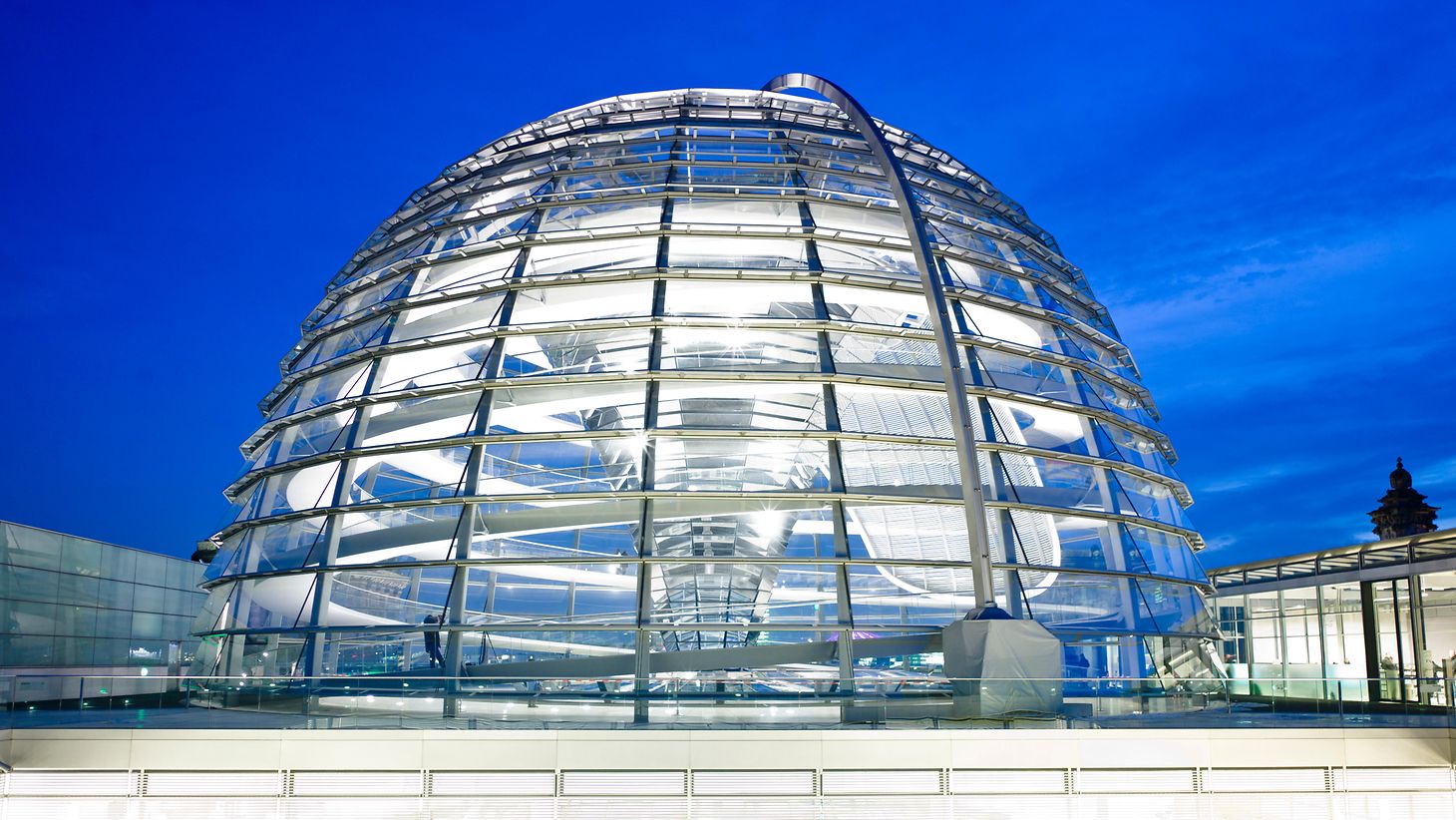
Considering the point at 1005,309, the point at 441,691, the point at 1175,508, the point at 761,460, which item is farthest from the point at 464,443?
the point at 1175,508

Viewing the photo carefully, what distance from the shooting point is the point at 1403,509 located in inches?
3952

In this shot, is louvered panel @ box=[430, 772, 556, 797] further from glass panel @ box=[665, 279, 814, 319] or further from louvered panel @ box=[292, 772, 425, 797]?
glass panel @ box=[665, 279, 814, 319]

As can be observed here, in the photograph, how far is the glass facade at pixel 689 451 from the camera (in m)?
21.0

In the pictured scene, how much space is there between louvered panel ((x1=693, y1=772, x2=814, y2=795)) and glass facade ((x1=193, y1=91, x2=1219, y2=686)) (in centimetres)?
353

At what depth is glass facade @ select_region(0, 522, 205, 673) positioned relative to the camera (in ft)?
136

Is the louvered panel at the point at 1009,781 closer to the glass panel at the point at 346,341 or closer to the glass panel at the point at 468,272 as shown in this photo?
the glass panel at the point at 468,272

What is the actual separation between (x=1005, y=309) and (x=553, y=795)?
15476 millimetres

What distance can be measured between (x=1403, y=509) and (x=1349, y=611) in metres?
57.7

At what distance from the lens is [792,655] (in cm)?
2073

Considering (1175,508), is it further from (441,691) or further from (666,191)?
(441,691)

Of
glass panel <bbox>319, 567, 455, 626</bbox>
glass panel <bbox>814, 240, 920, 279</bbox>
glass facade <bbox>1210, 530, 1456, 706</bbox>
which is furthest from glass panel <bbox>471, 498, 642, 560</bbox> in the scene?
glass facade <bbox>1210, 530, 1456, 706</bbox>

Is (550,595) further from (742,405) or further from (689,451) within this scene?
(742,405)

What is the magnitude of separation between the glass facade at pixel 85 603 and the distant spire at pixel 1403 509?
89346mm

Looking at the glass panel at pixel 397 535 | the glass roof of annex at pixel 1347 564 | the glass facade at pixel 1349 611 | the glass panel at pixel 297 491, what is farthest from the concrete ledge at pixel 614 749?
the glass roof of annex at pixel 1347 564
